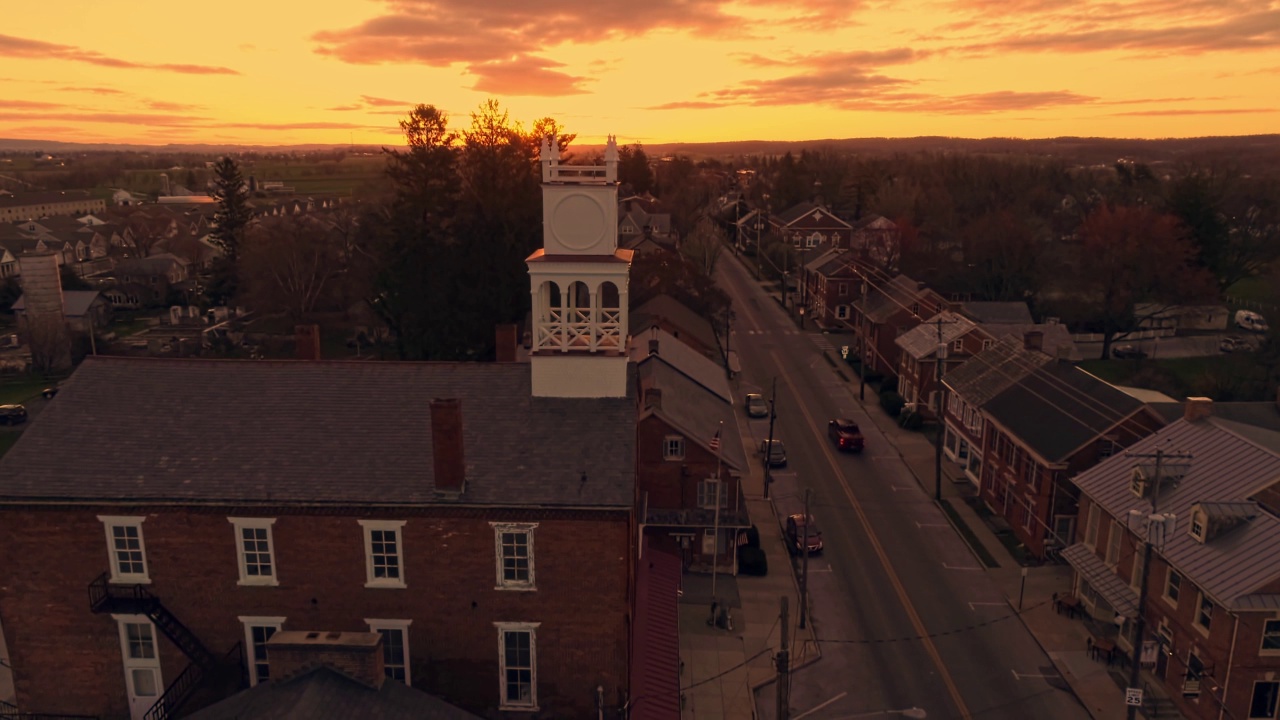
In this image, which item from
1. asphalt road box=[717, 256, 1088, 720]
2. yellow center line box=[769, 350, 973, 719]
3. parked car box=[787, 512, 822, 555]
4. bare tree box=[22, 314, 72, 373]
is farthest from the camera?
bare tree box=[22, 314, 72, 373]

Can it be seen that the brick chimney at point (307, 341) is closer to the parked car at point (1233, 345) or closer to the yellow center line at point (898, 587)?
the yellow center line at point (898, 587)

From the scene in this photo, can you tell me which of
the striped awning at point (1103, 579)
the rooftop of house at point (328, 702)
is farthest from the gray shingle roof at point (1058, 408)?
the rooftop of house at point (328, 702)

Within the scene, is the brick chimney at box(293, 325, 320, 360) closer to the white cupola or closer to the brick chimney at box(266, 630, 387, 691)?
the white cupola

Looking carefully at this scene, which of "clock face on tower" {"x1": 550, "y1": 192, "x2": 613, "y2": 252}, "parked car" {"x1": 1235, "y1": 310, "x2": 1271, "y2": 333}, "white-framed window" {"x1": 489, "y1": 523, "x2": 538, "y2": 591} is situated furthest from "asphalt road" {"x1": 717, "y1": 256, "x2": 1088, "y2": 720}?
"parked car" {"x1": 1235, "y1": 310, "x2": 1271, "y2": 333}

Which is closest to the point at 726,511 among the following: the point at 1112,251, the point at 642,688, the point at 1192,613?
the point at 642,688

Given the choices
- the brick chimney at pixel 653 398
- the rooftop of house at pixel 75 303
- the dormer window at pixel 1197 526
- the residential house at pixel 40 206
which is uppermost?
the residential house at pixel 40 206

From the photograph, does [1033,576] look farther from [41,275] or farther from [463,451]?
[41,275]

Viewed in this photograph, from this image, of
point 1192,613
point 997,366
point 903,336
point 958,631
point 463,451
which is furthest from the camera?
point 903,336
